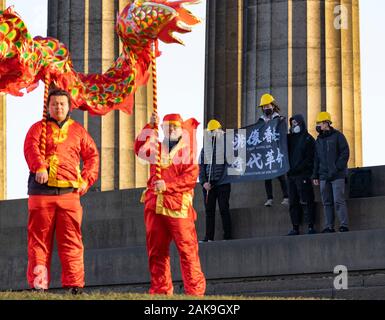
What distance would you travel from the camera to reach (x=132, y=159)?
37.5 m

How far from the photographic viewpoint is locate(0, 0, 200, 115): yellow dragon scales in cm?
2039

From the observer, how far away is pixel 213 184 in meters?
26.9

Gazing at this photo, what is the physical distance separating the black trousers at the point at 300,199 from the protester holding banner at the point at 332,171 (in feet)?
1.11

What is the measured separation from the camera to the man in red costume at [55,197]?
2042cm

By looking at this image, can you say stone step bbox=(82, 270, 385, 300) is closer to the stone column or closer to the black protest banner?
the black protest banner

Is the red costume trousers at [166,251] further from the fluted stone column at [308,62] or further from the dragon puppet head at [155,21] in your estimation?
the fluted stone column at [308,62]

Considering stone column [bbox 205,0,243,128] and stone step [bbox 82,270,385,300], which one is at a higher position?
stone column [bbox 205,0,243,128]

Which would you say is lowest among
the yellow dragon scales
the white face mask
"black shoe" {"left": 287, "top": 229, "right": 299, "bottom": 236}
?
"black shoe" {"left": 287, "top": 229, "right": 299, "bottom": 236}

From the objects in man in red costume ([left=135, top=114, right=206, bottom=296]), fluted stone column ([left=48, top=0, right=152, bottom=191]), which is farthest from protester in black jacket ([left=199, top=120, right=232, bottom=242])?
fluted stone column ([left=48, top=0, right=152, bottom=191])

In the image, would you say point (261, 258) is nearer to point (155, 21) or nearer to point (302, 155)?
point (302, 155)

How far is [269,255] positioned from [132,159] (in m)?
12.4

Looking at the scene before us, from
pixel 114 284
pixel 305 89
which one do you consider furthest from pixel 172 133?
pixel 305 89

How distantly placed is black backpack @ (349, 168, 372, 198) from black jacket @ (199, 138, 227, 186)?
1974 millimetres
